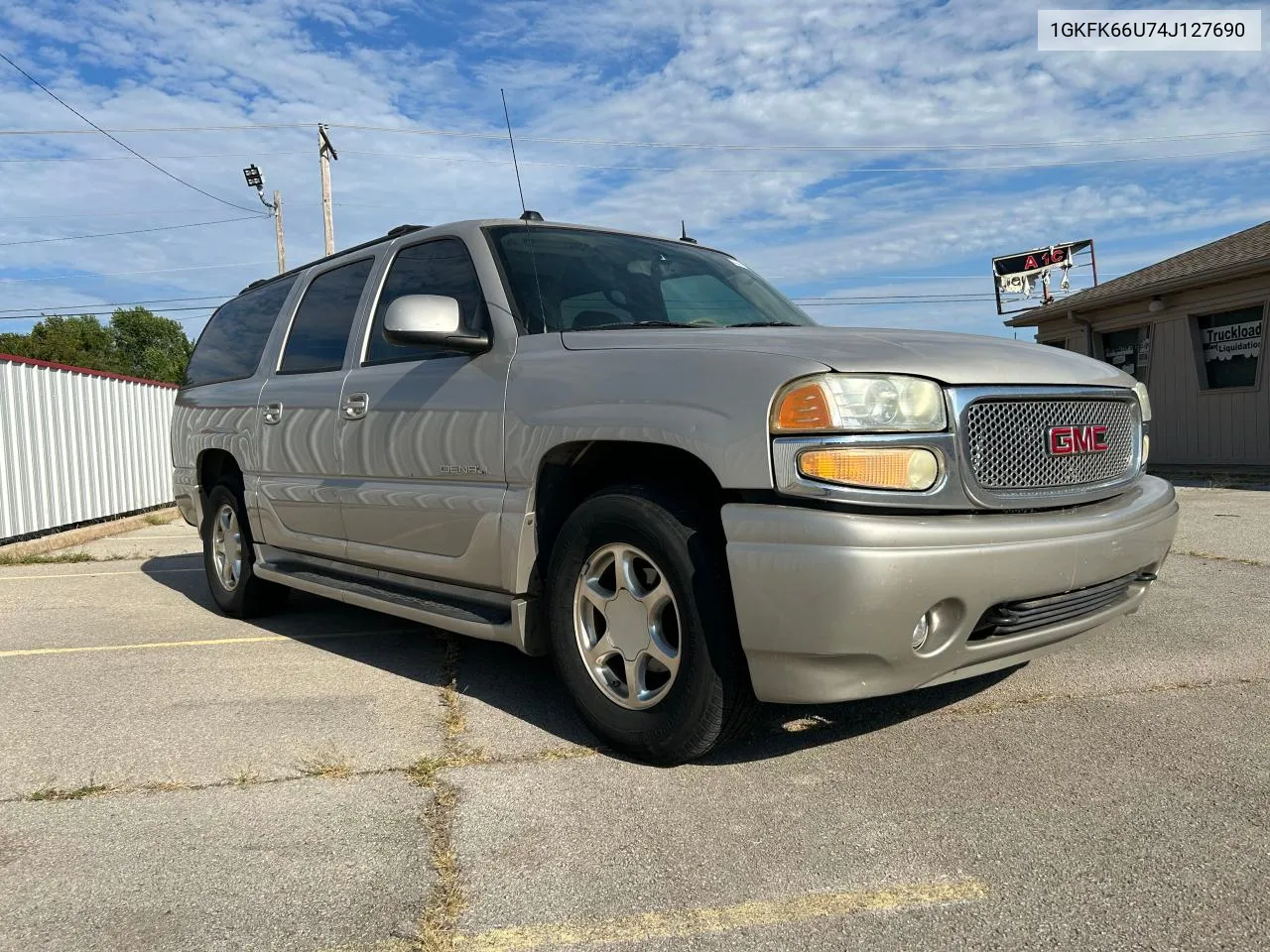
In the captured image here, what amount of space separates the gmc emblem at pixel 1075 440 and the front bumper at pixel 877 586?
0.24m

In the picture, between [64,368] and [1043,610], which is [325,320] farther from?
[64,368]

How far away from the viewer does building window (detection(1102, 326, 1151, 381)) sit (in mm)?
16172

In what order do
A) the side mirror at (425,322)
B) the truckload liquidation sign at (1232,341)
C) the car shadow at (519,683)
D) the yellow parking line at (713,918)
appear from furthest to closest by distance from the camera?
the truckload liquidation sign at (1232,341) → the side mirror at (425,322) → the car shadow at (519,683) → the yellow parking line at (713,918)

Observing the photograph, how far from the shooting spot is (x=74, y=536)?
35.5 ft

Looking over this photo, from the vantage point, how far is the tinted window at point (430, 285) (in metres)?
4.02

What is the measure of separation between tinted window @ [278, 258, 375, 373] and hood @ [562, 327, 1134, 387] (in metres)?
1.67

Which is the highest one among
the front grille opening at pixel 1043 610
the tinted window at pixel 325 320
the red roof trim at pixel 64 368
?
the red roof trim at pixel 64 368

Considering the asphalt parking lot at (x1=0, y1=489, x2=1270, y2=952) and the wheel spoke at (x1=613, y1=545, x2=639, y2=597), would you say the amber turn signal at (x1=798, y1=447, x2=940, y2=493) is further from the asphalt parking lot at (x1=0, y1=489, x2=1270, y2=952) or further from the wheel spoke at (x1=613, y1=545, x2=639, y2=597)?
the asphalt parking lot at (x1=0, y1=489, x2=1270, y2=952)

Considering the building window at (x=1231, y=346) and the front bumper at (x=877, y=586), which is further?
the building window at (x=1231, y=346)

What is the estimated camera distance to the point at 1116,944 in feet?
6.84

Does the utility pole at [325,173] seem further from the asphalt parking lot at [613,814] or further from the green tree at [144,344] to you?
→ the green tree at [144,344]

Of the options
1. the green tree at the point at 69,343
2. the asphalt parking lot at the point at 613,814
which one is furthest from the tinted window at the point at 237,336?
the green tree at the point at 69,343

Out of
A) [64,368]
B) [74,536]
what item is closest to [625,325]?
[74,536]

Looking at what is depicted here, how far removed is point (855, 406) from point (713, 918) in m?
1.38
